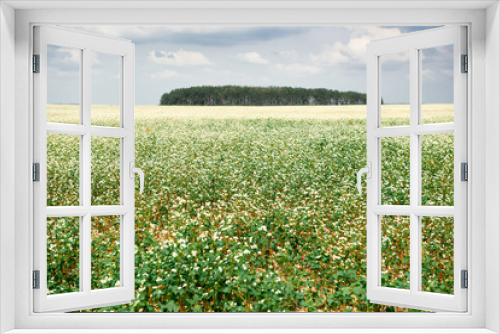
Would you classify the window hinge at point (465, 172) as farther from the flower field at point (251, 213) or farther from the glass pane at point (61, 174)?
the glass pane at point (61, 174)

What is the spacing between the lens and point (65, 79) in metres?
2.81

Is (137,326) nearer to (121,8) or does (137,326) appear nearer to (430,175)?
(121,8)

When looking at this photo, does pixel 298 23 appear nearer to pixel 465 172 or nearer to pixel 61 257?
pixel 465 172

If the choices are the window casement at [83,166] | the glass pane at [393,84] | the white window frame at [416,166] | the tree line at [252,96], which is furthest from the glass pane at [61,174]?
the white window frame at [416,166]

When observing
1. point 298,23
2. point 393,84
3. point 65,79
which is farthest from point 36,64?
point 393,84

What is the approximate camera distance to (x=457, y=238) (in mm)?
2037

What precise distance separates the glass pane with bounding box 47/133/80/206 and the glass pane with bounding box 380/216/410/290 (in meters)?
3.17

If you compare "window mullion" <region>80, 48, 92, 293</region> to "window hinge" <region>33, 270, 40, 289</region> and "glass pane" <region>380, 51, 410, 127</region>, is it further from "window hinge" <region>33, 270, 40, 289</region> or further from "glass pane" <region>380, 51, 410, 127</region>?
"glass pane" <region>380, 51, 410, 127</region>

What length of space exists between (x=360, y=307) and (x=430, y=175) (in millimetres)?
1553

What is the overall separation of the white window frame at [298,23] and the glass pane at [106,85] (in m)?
0.51

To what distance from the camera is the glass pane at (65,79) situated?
2305mm

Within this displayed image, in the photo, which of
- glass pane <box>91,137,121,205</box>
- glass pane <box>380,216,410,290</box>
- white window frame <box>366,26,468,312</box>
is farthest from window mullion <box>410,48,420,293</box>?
glass pane <box>91,137,121,205</box>

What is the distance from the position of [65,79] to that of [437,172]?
12.3 feet
